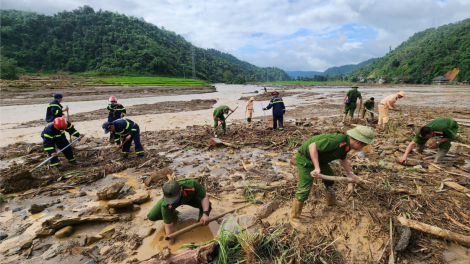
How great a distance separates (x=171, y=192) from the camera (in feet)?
9.45

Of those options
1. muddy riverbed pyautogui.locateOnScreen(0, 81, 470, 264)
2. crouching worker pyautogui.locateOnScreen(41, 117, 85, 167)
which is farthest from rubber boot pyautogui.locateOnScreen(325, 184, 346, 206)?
crouching worker pyautogui.locateOnScreen(41, 117, 85, 167)

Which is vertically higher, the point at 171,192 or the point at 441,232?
the point at 171,192

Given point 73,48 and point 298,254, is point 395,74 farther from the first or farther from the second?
point 73,48

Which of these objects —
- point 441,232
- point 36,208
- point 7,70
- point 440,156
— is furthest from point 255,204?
point 7,70

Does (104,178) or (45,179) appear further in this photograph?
Result: (104,178)

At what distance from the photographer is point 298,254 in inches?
94.1

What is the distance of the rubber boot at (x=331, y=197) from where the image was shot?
135 inches

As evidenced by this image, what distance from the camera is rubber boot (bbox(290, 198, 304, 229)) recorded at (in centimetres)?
318

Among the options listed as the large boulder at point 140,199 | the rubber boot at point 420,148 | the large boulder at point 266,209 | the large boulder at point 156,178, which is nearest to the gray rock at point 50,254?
the large boulder at point 140,199

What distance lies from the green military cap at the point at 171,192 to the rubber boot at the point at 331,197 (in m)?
2.53

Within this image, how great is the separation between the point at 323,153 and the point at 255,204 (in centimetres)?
165

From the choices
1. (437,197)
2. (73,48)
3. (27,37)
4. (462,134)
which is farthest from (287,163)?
(27,37)

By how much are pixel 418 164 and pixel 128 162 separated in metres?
7.76

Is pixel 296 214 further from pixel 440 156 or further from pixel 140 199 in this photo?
pixel 440 156
